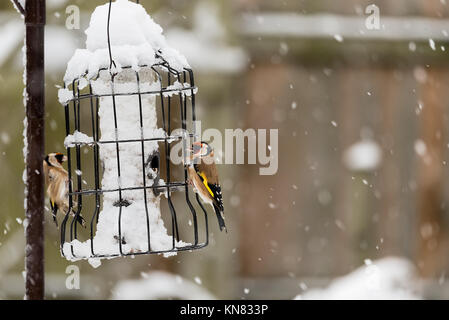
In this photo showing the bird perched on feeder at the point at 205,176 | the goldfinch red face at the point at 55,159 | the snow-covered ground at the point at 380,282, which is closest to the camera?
the bird perched on feeder at the point at 205,176

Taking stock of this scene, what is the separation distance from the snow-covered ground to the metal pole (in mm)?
1741

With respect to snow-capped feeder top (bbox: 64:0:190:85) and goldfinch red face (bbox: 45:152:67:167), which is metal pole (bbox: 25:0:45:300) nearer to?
snow-capped feeder top (bbox: 64:0:190:85)

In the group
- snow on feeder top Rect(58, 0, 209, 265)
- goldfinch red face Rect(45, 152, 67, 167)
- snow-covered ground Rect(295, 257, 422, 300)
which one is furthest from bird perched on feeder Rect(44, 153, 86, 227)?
snow-covered ground Rect(295, 257, 422, 300)

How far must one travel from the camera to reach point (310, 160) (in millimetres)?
3564

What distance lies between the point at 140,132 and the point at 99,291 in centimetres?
123

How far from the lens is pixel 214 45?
335cm

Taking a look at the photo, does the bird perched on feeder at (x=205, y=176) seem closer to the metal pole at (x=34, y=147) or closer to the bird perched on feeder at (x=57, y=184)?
the bird perched on feeder at (x=57, y=184)

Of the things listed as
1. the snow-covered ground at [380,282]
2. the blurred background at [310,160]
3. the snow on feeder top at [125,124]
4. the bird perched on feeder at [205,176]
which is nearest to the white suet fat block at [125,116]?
the snow on feeder top at [125,124]

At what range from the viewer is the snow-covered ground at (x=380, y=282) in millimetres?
3578

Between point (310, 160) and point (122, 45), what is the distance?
58.8 inches

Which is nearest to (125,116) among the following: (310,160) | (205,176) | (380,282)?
(205,176)

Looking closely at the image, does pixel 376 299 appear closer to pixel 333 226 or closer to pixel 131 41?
pixel 333 226
